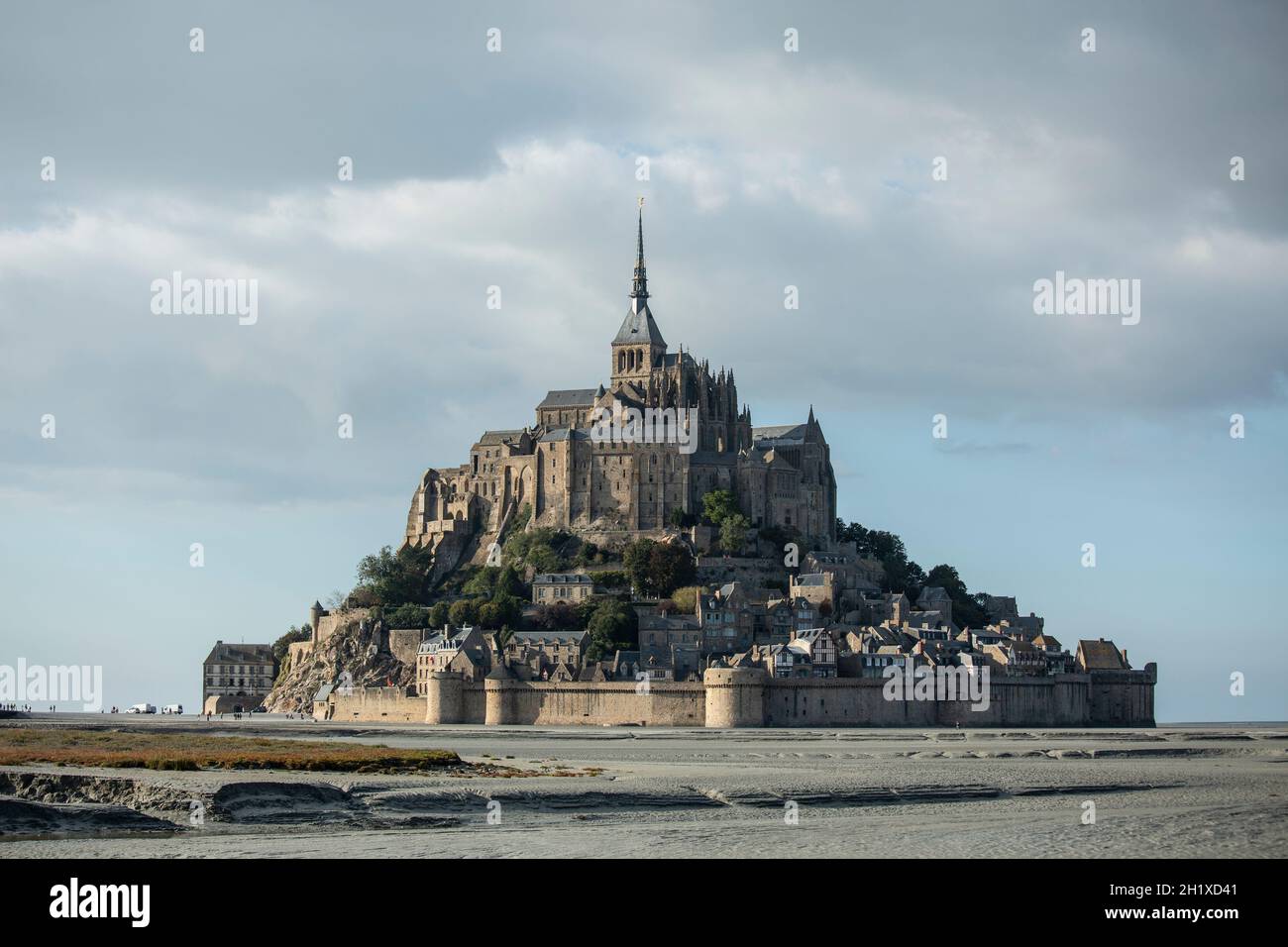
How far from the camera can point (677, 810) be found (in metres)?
43.0

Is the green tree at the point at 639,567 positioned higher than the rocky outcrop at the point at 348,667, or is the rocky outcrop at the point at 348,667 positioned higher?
the green tree at the point at 639,567

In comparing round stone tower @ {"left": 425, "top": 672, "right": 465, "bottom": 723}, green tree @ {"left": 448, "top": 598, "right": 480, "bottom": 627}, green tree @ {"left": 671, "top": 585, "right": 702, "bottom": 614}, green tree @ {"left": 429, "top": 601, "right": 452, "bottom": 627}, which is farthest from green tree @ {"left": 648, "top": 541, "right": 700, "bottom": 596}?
round stone tower @ {"left": 425, "top": 672, "right": 465, "bottom": 723}

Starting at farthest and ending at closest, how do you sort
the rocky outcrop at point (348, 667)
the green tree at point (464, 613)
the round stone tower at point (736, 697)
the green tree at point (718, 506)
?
the green tree at point (718, 506) → the green tree at point (464, 613) → the rocky outcrop at point (348, 667) → the round stone tower at point (736, 697)

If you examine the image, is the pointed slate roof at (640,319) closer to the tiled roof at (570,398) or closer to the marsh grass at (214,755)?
the tiled roof at (570,398)

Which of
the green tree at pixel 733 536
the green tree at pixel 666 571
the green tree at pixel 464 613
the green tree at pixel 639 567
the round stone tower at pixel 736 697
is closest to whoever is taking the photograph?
the round stone tower at pixel 736 697

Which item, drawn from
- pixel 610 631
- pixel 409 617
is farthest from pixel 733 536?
pixel 409 617

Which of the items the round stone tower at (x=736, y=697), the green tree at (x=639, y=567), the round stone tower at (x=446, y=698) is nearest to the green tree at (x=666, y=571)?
the green tree at (x=639, y=567)

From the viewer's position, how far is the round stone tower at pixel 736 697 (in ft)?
289

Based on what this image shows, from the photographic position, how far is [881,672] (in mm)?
92062

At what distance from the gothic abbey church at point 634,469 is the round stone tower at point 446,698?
75.1ft

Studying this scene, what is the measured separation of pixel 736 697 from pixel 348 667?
104ft

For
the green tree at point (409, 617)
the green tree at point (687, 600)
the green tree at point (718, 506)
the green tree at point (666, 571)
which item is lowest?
Answer: the green tree at point (409, 617)
